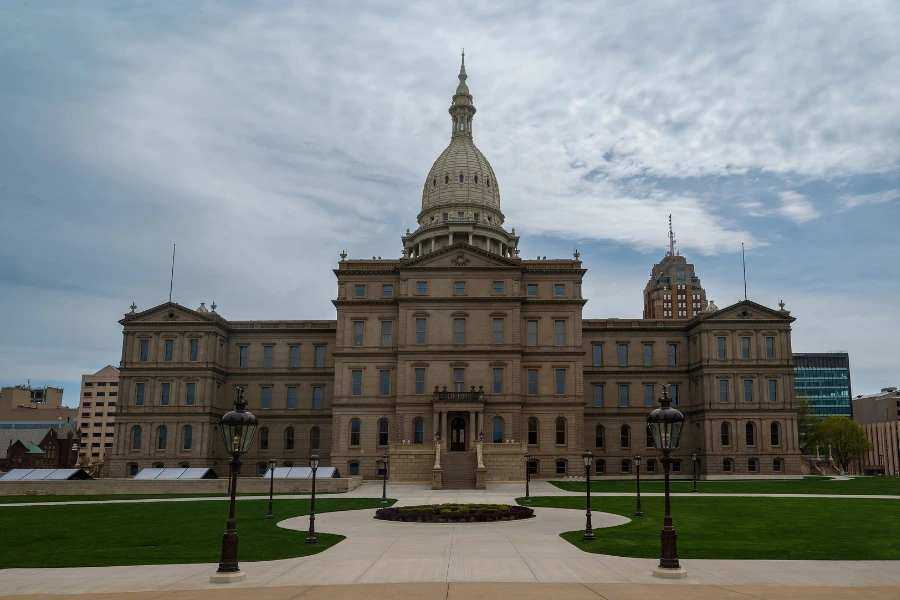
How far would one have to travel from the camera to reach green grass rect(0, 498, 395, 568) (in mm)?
25875

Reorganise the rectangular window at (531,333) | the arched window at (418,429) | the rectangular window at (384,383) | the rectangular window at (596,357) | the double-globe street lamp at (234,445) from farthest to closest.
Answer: the rectangular window at (596,357) < the rectangular window at (531,333) < the rectangular window at (384,383) < the arched window at (418,429) < the double-globe street lamp at (234,445)

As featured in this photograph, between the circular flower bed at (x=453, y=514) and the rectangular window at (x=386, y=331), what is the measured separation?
4268 centimetres

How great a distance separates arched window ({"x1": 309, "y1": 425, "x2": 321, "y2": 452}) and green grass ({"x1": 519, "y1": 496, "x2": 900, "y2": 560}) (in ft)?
154

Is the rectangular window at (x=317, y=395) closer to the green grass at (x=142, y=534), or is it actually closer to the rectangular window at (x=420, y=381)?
the rectangular window at (x=420, y=381)

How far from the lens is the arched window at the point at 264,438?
89.8m

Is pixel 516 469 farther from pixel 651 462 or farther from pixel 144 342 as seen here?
pixel 144 342

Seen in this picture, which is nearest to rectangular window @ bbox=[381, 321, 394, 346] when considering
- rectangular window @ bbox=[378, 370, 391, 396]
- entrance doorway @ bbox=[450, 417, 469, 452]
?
rectangular window @ bbox=[378, 370, 391, 396]

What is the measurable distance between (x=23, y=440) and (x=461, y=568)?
126905mm

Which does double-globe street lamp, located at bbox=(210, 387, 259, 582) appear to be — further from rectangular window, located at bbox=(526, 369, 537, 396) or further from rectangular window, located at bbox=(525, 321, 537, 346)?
rectangular window, located at bbox=(525, 321, 537, 346)

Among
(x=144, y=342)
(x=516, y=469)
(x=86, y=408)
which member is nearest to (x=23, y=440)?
(x=144, y=342)

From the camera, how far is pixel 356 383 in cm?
8125

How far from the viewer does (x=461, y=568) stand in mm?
22750

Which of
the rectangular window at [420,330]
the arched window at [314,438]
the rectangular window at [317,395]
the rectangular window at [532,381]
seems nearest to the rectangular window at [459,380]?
the rectangular window at [420,330]

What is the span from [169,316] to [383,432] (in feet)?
91.3
